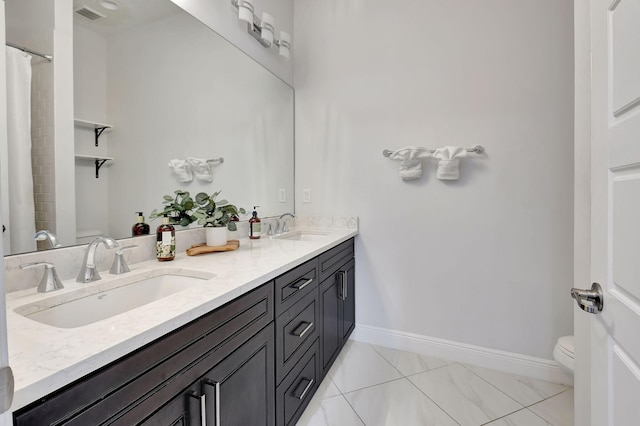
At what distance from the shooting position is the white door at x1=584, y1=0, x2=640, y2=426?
0.62 m

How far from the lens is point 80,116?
3.58 feet

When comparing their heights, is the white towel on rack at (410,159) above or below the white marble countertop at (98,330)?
above

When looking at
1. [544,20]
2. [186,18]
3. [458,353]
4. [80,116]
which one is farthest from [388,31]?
[458,353]

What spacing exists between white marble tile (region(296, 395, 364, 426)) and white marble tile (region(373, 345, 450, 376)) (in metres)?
0.51

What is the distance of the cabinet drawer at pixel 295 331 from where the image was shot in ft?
4.03

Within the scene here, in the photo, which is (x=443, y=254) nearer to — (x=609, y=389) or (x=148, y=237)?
(x=609, y=389)

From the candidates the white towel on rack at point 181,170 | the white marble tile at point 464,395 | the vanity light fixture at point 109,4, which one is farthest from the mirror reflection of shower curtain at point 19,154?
the white marble tile at point 464,395

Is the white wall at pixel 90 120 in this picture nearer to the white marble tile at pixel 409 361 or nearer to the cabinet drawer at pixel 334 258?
the cabinet drawer at pixel 334 258

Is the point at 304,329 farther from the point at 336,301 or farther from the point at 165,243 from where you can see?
the point at 165,243

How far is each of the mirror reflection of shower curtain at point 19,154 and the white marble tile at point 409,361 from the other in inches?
77.8

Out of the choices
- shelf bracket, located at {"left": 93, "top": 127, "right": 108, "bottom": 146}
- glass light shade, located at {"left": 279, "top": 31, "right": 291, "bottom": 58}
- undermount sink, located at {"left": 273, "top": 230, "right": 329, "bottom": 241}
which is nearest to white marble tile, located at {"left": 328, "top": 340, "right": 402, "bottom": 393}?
undermount sink, located at {"left": 273, "top": 230, "right": 329, "bottom": 241}

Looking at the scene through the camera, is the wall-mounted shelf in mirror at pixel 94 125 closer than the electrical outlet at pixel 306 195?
Yes

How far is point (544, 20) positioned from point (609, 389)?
1.97m

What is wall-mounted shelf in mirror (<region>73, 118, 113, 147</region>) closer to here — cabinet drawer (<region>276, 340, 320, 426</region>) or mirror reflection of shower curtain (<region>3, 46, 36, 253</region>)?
mirror reflection of shower curtain (<region>3, 46, 36, 253</region>)
